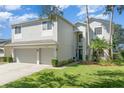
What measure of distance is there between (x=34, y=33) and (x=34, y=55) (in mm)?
3213

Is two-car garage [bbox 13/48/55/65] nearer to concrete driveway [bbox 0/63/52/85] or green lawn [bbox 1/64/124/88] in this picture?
concrete driveway [bbox 0/63/52/85]

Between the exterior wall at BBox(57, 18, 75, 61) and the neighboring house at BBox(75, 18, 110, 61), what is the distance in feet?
5.55

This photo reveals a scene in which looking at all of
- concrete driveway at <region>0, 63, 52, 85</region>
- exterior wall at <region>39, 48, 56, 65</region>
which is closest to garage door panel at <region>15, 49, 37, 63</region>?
exterior wall at <region>39, 48, 56, 65</region>

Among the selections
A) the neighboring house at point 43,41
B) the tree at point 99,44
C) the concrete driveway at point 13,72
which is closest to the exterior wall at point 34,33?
the neighboring house at point 43,41

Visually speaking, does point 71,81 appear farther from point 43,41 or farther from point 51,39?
point 43,41

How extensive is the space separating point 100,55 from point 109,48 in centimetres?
228

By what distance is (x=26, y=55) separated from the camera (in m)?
24.9

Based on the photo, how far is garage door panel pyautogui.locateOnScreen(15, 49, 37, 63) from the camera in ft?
78.9

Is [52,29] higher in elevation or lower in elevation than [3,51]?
higher

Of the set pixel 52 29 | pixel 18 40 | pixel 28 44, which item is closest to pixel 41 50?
pixel 28 44

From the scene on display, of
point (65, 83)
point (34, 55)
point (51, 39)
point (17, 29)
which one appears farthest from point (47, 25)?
point (65, 83)

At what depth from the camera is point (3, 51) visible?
29656mm

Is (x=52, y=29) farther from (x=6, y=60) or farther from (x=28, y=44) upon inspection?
(x=6, y=60)
